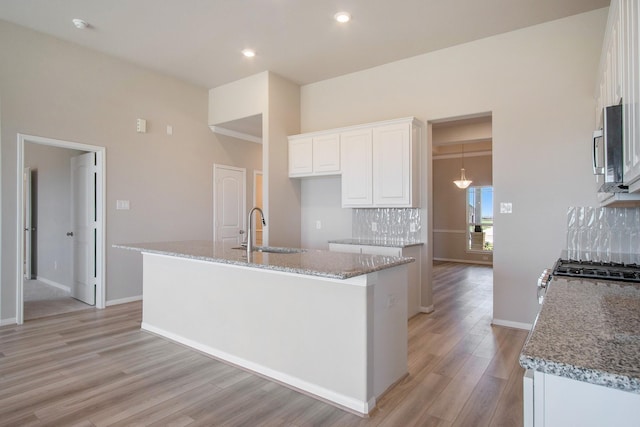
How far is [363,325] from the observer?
222cm

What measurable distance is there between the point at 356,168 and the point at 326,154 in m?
0.52

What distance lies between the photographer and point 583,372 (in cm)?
74

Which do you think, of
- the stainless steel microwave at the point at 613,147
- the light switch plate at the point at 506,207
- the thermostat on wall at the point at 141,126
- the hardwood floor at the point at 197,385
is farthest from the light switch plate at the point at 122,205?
the stainless steel microwave at the point at 613,147

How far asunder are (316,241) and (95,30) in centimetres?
376

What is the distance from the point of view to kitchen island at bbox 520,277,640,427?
72 cm

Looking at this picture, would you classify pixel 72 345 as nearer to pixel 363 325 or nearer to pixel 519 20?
pixel 363 325

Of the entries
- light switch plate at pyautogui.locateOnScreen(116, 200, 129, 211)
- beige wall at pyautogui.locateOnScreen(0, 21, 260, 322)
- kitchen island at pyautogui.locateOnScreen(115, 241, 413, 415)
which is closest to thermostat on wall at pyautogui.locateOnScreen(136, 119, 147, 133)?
beige wall at pyautogui.locateOnScreen(0, 21, 260, 322)

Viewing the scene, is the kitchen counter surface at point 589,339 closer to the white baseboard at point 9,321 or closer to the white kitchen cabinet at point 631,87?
the white kitchen cabinet at point 631,87

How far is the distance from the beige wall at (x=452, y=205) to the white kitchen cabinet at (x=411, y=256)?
5.12 metres

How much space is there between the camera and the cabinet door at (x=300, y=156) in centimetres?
512

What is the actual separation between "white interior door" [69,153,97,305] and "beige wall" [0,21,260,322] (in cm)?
21

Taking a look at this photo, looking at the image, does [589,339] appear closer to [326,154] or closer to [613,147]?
[613,147]

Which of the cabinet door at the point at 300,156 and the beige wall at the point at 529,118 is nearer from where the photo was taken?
the beige wall at the point at 529,118

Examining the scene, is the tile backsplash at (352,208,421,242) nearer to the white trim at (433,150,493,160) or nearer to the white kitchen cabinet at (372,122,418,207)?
the white kitchen cabinet at (372,122,418,207)
